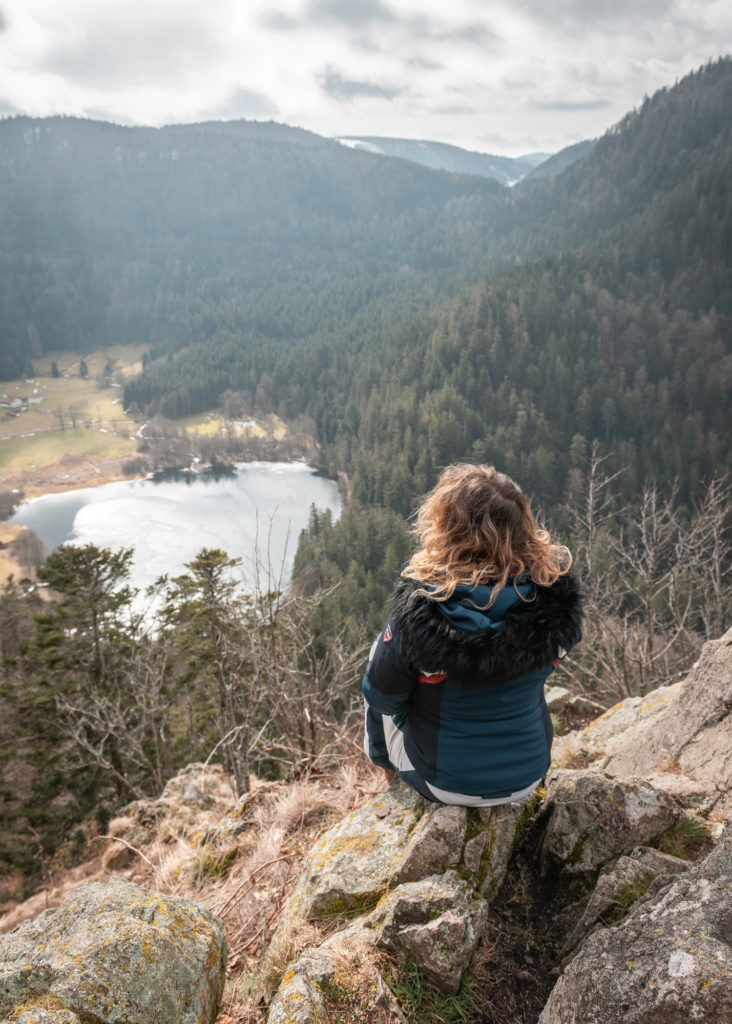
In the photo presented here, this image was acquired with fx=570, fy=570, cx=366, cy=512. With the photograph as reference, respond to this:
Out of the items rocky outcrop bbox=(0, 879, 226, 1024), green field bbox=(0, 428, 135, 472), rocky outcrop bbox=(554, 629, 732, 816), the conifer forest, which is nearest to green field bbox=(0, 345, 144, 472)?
green field bbox=(0, 428, 135, 472)

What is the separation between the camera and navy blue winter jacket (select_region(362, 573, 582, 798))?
2.65 metres

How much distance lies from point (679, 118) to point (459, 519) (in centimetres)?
23470

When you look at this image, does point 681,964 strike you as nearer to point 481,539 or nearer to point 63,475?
point 481,539

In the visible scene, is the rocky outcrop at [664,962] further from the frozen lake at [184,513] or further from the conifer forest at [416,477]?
the frozen lake at [184,513]

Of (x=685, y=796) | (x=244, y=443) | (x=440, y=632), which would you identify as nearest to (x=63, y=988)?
(x=440, y=632)

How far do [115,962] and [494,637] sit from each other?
2217 mm

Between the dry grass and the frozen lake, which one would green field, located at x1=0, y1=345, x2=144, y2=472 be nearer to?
the frozen lake

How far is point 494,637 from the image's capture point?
2617mm

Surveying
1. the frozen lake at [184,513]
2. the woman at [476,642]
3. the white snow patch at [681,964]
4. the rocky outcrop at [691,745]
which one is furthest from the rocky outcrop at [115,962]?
the frozen lake at [184,513]

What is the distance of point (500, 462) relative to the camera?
80.0 meters

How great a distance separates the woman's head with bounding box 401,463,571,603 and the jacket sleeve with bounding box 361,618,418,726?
37 cm

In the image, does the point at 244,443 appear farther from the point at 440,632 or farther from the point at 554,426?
the point at 440,632

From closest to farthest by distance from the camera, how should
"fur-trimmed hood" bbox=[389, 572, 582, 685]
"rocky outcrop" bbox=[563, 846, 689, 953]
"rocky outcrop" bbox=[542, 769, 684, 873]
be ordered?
"fur-trimmed hood" bbox=[389, 572, 582, 685], "rocky outcrop" bbox=[563, 846, 689, 953], "rocky outcrop" bbox=[542, 769, 684, 873]

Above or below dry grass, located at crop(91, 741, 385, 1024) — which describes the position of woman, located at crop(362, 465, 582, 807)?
above
